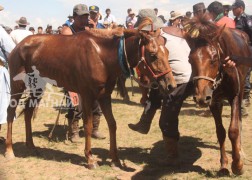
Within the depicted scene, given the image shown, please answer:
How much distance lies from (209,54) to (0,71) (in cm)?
351

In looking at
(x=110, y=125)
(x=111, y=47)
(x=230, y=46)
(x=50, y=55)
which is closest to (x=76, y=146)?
(x=110, y=125)

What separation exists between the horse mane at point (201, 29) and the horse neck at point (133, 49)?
2.05 feet

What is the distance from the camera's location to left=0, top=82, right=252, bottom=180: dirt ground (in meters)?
4.44

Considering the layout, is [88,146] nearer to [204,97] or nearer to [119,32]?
[119,32]

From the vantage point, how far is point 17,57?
532 centimetres

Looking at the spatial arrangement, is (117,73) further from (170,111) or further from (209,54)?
(209,54)

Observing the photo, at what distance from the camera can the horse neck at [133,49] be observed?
4086 millimetres

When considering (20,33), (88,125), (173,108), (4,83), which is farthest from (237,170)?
(20,33)

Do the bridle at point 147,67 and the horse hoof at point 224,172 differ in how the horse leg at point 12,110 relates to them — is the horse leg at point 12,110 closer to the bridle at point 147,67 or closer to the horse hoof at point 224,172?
the bridle at point 147,67

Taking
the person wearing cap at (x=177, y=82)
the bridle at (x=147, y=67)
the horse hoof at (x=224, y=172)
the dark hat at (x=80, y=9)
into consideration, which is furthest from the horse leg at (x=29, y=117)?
the horse hoof at (x=224, y=172)

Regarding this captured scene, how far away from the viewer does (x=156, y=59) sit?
390cm

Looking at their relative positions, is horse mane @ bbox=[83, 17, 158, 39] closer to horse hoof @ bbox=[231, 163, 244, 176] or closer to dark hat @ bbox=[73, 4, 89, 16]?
dark hat @ bbox=[73, 4, 89, 16]

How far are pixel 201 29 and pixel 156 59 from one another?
24.3 inches

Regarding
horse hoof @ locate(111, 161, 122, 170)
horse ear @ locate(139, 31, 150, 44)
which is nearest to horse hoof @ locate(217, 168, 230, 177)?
horse hoof @ locate(111, 161, 122, 170)
